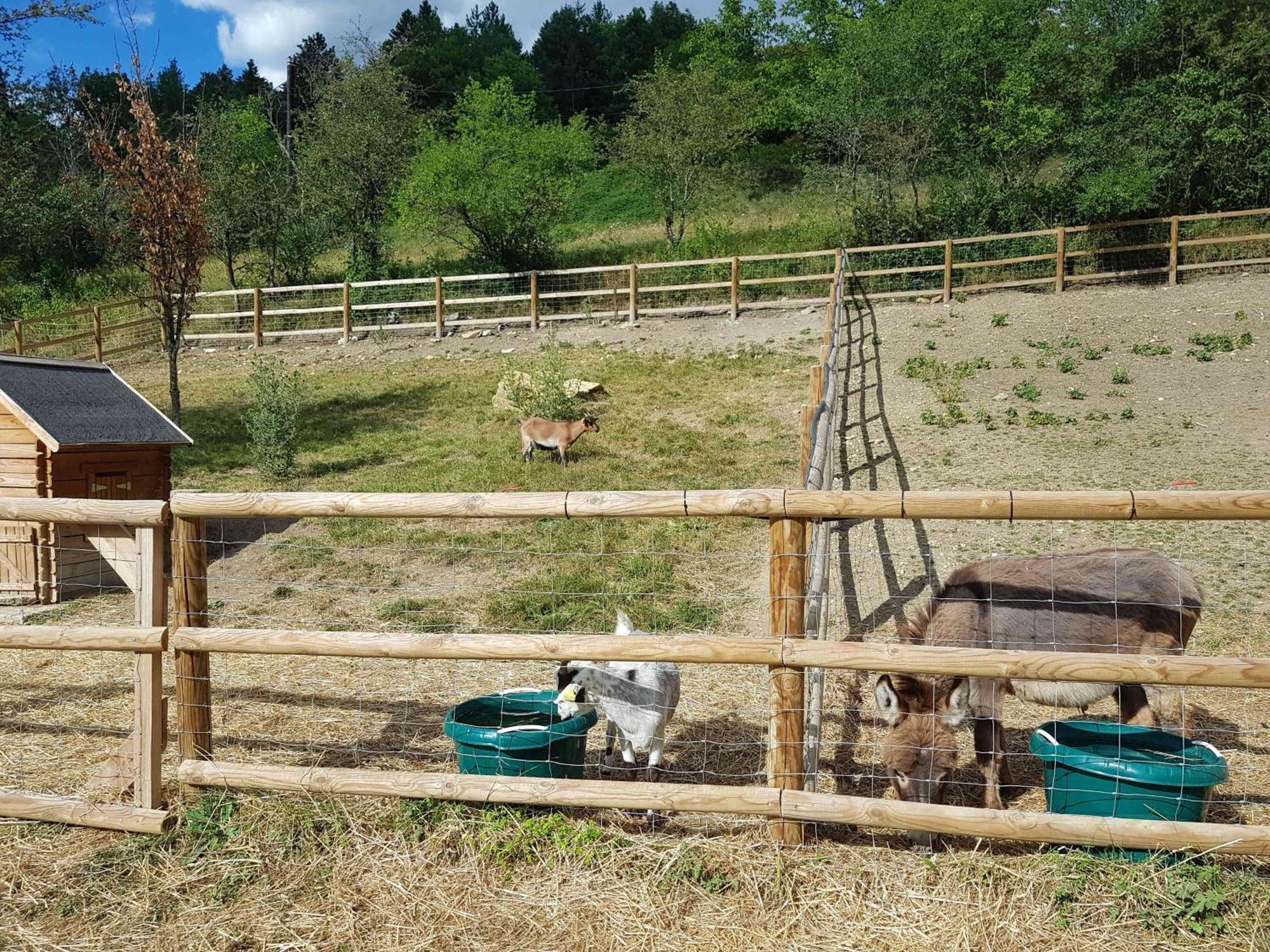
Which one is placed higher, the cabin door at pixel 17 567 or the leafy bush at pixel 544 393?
the leafy bush at pixel 544 393

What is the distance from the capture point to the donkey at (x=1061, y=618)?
13.3 ft

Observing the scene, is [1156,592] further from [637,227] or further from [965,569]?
[637,227]

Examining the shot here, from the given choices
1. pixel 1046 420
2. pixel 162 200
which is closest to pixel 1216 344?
pixel 1046 420

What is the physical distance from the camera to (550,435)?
1234 cm

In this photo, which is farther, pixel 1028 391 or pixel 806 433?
pixel 1028 391

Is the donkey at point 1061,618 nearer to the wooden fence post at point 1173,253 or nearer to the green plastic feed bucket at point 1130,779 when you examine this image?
the green plastic feed bucket at point 1130,779

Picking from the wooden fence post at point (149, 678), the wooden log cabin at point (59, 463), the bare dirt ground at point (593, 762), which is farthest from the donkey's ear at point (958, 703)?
the wooden log cabin at point (59, 463)

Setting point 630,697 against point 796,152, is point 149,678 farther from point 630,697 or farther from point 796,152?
point 796,152

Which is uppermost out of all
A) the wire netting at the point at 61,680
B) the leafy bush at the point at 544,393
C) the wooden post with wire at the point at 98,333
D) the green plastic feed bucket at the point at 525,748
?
the wooden post with wire at the point at 98,333

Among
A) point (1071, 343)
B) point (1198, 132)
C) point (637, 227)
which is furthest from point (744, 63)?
point (1071, 343)

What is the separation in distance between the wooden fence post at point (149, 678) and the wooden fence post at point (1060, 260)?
19006 mm

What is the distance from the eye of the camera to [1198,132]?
2083cm

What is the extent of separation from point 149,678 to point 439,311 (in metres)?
19.3

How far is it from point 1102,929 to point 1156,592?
1.75m
